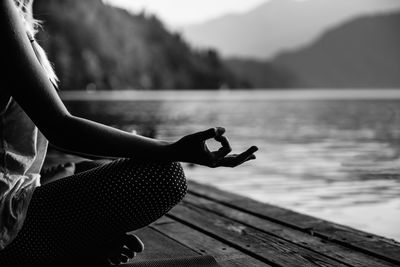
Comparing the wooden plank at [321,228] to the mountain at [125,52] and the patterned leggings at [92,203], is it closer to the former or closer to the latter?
the patterned leggings at [92,203]

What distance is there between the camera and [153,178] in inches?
87.5

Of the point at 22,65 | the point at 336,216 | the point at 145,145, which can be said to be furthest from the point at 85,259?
the point at 336,216

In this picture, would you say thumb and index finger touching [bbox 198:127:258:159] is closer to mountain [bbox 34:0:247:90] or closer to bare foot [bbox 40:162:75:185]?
bare foot [bbox 40:162:75:185]

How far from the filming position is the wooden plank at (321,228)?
3.16 meters

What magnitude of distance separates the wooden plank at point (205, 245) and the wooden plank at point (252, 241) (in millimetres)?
55

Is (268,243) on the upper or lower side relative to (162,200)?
lower

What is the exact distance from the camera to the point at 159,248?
10.6 ft

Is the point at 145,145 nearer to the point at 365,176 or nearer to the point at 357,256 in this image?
the point at 357,256

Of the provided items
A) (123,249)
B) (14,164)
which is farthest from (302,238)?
(14,164)

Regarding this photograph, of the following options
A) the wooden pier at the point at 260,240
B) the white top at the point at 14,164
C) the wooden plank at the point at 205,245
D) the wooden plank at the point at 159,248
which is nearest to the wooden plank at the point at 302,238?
the wooden pier at the point at 260,240

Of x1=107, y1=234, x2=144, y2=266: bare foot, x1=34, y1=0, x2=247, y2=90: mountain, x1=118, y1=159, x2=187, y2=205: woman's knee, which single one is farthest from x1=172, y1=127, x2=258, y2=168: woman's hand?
x1=34, y1=0, x2=247, y2=90: mountain

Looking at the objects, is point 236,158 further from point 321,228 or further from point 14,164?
point 321,228

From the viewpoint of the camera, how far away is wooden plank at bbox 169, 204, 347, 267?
9.71 ft

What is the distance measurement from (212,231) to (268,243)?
460mm
